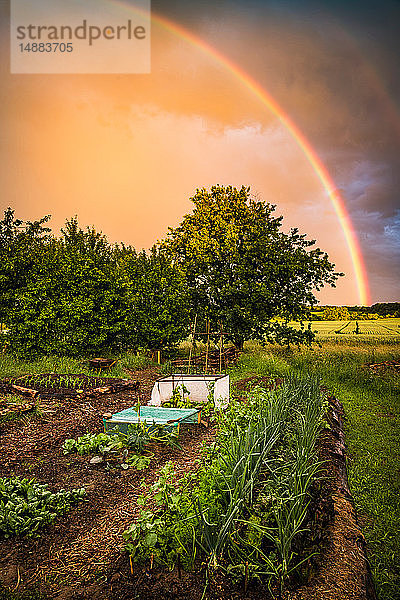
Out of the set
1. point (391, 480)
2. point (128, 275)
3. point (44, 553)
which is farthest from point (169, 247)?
point (44, 553)

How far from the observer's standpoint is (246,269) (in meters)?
15.2

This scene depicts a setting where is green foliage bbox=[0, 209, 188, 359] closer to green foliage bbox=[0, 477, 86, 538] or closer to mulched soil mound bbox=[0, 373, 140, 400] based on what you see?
mulched soil mound bbox=[0, 373, 140, 400]

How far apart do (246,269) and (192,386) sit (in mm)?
8244

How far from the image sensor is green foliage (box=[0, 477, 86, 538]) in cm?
318

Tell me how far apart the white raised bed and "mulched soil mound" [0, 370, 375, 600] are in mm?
1948

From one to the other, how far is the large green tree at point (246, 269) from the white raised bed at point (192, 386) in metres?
7.20

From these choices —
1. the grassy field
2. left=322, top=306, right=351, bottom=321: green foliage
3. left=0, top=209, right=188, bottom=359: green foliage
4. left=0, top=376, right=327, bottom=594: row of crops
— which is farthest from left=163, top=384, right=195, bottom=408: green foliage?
left=322, top=306, right=351, bottom=321: green foliage

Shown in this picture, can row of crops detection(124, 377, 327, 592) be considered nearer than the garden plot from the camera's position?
Yes

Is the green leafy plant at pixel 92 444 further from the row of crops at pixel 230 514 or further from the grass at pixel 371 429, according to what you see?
the grass at pixel 371 429

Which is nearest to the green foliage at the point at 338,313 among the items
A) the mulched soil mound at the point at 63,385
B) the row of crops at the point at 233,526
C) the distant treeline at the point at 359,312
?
the distant treeline at the point at 359,312

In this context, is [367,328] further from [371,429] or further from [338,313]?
[371,429]

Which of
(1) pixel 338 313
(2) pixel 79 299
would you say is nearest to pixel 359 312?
(1) pixel 338 313

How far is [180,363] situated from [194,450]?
7.89m

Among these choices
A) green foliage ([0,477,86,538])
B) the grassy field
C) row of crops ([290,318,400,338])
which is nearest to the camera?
green foliage ([0,477,86,538])
